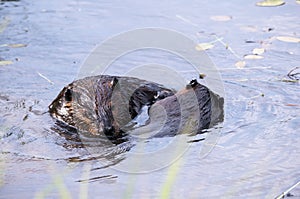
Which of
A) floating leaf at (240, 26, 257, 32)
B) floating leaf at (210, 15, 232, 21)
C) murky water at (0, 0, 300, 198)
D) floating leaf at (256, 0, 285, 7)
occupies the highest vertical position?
floating leaf at (256, 0, 285, 7)

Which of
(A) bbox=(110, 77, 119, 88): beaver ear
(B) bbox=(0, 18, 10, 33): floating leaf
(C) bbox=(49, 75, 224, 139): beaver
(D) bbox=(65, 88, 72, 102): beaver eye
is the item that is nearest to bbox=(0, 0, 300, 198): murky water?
(B) bbox=(0, 18, 10, 33): floating leaf

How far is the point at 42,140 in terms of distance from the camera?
14.2 ft

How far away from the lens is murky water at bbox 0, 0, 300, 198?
362 centimetres

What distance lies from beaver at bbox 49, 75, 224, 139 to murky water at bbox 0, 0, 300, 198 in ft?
0.43

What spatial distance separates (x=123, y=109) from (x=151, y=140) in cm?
34

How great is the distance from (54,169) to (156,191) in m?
0.74

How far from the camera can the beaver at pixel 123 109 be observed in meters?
4.27

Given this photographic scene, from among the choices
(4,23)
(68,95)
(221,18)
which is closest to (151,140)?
(68,95)

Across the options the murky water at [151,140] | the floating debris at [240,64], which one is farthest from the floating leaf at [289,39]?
the floating debris at [240,64]

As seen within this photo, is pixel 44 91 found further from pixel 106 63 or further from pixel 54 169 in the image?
pixel 54 169

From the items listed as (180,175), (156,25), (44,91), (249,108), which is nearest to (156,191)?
(180,175)

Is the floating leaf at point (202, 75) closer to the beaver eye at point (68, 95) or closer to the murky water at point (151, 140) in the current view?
the murky water at point (151, 140)

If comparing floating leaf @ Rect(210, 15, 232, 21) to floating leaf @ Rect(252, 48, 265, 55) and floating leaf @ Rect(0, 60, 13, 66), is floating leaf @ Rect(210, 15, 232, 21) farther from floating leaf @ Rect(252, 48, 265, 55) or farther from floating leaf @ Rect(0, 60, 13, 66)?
floating leaf @ Rect(0, 60, 13, 66)

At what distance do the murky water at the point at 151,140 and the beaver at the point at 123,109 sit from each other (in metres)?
0.13
